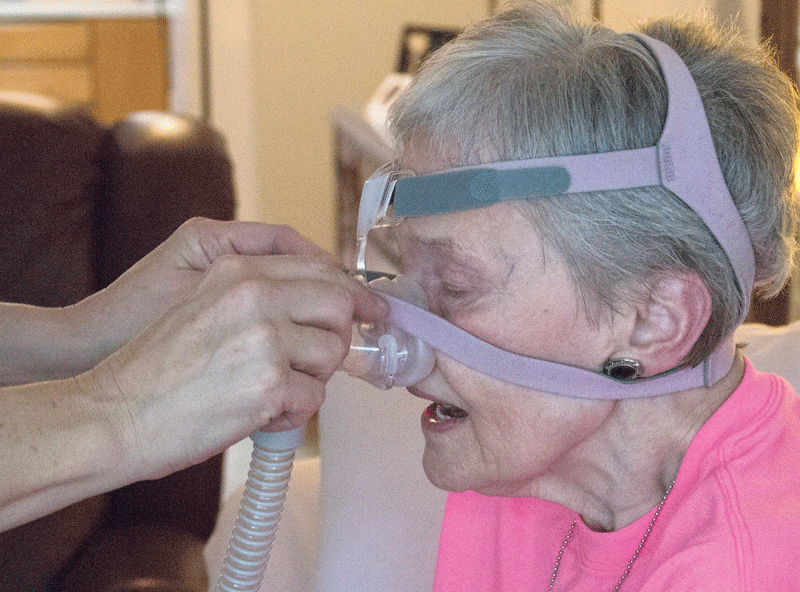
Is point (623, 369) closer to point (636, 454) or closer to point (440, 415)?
point (636, 454)

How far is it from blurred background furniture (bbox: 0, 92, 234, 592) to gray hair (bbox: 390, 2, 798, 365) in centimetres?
110

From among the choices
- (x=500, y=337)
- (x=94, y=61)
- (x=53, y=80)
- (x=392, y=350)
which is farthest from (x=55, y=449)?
(x=53, y=80)

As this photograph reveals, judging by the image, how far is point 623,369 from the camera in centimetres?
111

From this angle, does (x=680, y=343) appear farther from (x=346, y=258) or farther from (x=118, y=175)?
(x=346, y=258)

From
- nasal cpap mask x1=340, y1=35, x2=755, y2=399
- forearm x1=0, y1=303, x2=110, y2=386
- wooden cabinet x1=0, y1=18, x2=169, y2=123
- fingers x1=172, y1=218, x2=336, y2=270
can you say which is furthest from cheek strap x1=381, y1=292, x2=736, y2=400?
wooden cabinet x1=0, y1=18, x2=169, y2=123

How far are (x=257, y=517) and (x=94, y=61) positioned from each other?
5260 millimetres

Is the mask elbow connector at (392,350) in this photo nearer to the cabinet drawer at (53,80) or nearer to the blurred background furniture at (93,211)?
the blurred background furniture at (93,211)

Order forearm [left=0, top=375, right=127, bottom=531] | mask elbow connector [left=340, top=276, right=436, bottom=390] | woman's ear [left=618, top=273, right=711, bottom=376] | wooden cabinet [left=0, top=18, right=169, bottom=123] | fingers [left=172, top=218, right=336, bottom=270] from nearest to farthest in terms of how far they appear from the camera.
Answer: forearm [left=0, top=375, right=127, bottom=531] → woman's ear [left=618, top=273, right=711, bottom=376] → mask elbow connector [left=340, top=276, right=436, bottom=390] → fingers [left=172, top=218, right=336, bottom=270] → wooden cabinet [left=0, top=18, right=169, bottom=123]

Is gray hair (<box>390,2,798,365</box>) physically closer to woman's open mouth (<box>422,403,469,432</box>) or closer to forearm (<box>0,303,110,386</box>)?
woman's open mouth (<box>422,403,469,432</box>)

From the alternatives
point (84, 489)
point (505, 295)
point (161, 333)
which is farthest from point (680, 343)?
point (84, 489)

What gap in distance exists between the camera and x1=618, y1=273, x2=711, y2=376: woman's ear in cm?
106

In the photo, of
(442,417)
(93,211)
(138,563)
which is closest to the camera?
(442,417)

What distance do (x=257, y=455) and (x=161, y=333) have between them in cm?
27

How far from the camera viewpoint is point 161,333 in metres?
0.99
